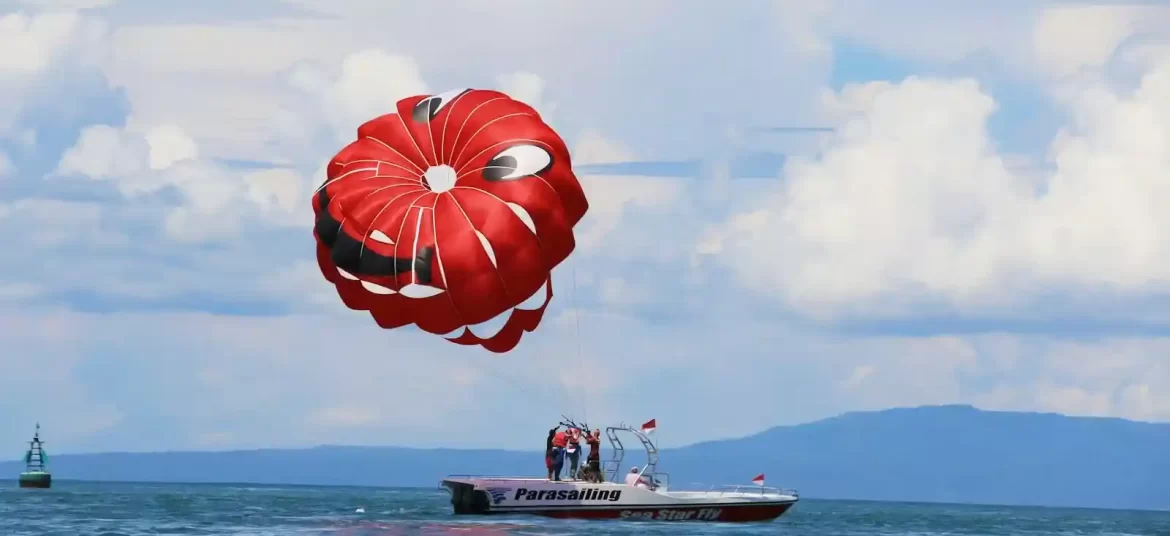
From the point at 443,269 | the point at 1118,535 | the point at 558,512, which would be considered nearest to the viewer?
the point at 443,269

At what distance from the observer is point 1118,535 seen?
7119 centimetres

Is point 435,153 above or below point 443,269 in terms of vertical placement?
above

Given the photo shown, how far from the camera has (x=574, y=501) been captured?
4347 centimetres

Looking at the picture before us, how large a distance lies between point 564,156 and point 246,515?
23.4m

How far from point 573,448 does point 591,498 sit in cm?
145

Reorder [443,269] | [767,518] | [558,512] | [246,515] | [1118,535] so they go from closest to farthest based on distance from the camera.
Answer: [443,269]
[558,512]
[767,518]
[246,515]
[1118,535]

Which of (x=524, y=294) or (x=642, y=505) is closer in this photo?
(x=524, y=294)

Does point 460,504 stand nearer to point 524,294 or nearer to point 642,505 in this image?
point 642,505

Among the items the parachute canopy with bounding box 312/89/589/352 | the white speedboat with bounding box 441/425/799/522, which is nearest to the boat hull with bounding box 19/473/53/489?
the white speedboat with bounding box 441/425/799/522

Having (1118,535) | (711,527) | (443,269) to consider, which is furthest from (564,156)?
(1118,535)

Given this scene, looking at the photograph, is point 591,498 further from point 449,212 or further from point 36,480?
point 36,480

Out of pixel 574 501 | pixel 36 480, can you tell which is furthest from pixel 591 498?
pixel 36 480

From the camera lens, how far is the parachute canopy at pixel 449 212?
123 ft

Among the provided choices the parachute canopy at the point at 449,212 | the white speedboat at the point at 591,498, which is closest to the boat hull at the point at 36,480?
the white speedboat at the point at 591,498
